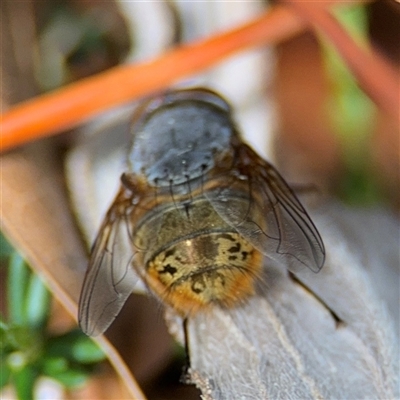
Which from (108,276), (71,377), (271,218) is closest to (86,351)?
(71,377)

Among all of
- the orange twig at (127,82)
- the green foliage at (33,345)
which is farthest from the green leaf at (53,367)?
the orange twig at (127,82)

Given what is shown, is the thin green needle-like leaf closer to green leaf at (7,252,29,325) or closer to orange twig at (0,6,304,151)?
green leaf at (7,252,29,325)

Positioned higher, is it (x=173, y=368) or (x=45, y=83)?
(x=45, y=83)

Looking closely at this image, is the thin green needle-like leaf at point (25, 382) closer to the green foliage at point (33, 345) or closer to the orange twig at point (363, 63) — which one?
the green foliage at point (33, 345)

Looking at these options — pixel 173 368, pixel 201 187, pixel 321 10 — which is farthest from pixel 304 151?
pixel 173 368

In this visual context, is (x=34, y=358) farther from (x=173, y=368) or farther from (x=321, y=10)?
(x=321, y=10)

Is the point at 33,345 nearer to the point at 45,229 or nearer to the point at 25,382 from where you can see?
the point at 25,382

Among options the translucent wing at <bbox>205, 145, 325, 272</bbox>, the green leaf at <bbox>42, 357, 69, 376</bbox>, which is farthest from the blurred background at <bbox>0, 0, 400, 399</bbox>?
the translucent wing at <bbox>205, 145, 325, 272</bbox>
